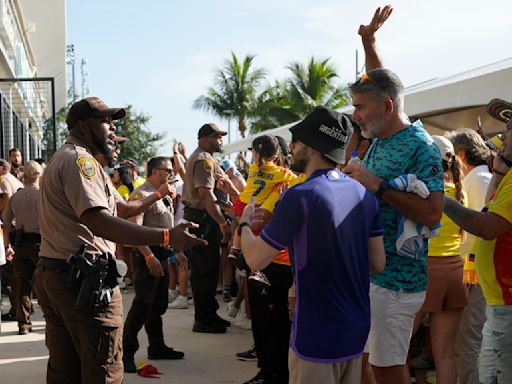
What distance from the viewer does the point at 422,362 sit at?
6.55m

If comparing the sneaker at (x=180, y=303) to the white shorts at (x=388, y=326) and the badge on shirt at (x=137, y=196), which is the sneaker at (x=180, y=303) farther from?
the white shorts at (x=388, y=326)

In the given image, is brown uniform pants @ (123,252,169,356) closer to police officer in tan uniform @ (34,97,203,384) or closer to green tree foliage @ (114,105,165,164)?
police officer in tan uniform @ (34,97,203,384)

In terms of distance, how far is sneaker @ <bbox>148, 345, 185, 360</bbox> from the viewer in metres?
7.06

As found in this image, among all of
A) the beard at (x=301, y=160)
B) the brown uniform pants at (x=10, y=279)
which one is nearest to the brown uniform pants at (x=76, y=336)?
the beard at (x=301, y=160)

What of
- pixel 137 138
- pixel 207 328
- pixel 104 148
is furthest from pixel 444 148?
pixel 137 138

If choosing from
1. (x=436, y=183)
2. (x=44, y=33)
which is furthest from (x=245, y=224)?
(x=44, y=33)

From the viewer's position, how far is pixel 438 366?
4.68m

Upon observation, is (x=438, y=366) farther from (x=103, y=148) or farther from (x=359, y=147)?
(x=103, y=148)

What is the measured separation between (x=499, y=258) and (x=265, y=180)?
2.78m

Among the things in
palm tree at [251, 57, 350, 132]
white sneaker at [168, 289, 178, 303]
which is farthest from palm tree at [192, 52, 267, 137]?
white sneaker at [168, 289, 178, 303]

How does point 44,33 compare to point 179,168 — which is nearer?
point 179,168

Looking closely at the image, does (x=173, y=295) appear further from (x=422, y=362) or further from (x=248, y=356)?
(x=422, y=362)

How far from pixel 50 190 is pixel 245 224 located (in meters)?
1.21

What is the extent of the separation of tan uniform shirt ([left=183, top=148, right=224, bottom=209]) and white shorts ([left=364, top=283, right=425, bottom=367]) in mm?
4636
